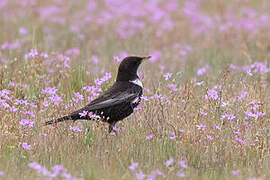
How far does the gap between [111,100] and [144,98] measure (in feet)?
1.50

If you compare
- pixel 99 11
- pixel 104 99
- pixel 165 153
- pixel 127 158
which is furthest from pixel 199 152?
pixel 99 11

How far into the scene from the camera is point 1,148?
19.1 ft

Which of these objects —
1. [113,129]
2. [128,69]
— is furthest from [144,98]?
[128,69]

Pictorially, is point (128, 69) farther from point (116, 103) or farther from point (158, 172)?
point (158, 172)

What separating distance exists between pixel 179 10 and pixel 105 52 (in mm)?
3606

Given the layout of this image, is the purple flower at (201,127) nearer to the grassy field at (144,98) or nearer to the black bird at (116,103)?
the grassy field at (144,98)

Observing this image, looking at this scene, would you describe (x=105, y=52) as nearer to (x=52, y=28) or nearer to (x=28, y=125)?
(x=52, y=28)

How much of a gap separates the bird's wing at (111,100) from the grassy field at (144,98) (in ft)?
0.60

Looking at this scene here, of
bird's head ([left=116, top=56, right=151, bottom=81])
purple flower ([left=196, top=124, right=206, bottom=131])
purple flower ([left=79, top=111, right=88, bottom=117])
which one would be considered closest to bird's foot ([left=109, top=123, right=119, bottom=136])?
purple flower ([left=79, top=111, right=88, bottom=117])

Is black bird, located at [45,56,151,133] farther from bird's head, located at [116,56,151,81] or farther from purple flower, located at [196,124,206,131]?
purple flower, located at [196,124,206,131]

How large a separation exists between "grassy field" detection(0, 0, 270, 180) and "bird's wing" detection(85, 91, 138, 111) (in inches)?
7.2

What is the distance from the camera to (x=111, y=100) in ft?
21.9

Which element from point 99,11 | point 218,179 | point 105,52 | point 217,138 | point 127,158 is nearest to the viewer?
point 218,179

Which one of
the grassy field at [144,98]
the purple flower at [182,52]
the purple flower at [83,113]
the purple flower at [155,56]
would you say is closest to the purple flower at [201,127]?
the grassy field at [144,98]
